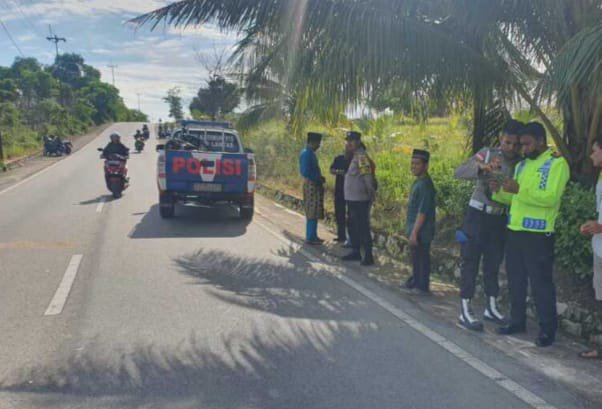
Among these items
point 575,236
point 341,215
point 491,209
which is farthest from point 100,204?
point 575,236

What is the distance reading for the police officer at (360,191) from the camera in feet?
21.3

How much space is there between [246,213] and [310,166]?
267 cm

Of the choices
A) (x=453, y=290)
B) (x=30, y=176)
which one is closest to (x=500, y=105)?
(x=453, y=290)

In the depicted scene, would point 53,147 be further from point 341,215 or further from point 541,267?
point 541,267

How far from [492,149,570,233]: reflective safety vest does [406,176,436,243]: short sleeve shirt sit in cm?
119

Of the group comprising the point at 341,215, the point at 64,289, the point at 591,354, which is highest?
the point at 341,215

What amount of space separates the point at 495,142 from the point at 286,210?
5287 mm

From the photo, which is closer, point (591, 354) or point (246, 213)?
point (591, 354)

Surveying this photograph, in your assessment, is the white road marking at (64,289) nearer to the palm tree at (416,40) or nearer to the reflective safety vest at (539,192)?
the palm tree at (416,40)

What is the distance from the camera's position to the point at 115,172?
12672mm

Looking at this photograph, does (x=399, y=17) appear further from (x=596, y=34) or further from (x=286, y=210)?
(x=286, y=210)

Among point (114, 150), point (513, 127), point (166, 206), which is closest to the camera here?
point (513, 127)

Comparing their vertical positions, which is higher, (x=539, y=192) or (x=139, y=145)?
(x=539, y=192)

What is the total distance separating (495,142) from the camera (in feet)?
25.0
